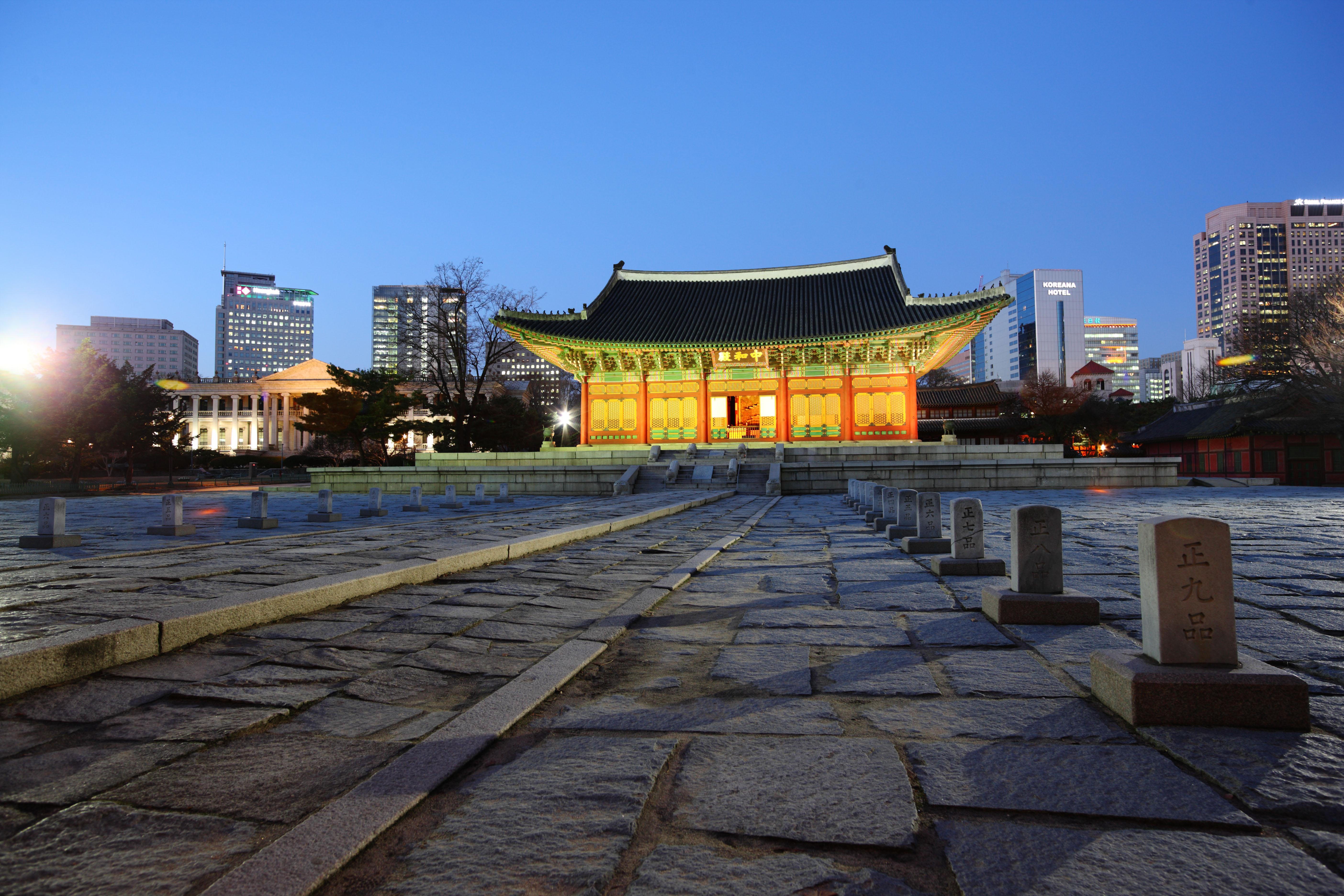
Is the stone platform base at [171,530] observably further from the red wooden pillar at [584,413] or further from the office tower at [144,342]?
the office tower at [144,342]

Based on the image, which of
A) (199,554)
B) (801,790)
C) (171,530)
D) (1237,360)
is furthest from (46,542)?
(1237,360)

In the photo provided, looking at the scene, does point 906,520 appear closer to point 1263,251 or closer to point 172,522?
point 172,522

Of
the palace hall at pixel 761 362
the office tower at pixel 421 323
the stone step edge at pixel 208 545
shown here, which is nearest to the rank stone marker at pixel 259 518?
the stone step edge at pixel 208 545

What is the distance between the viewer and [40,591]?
403 cm

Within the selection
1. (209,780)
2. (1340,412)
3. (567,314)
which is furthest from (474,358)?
(1340,412)

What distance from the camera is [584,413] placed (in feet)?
95.6

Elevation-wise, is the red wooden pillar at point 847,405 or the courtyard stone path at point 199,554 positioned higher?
the red wooden pillar at point 847,405

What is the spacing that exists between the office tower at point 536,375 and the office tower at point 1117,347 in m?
101

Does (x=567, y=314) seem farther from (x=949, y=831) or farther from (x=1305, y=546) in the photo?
(x=949, y=831)

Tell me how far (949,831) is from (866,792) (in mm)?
248

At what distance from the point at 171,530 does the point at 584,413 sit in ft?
69.6

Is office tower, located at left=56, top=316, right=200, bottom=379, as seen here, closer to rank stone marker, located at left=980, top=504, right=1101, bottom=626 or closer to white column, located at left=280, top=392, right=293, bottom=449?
white column, located at left=280, top=392, right=293, bottom=449

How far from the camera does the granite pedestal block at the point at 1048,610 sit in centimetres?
376

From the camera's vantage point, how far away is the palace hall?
26.6m
